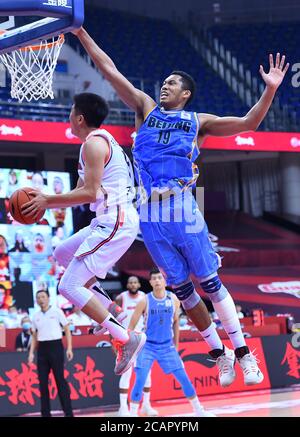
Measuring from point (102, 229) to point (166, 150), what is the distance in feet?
2.50

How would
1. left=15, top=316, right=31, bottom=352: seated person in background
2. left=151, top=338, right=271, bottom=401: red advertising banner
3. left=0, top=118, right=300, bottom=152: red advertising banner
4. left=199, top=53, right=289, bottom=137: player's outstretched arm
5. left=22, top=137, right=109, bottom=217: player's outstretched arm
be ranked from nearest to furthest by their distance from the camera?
left=22, top=137, right=109, bottom=217: player's outstretched arm < left=199, top=53, right=289, bottom=137: player's outstretched arm < left=151, top=338, right=271, bottom=401: red advertising banner < left=15, top=316, right=31, bottom=352: seated person in background < left=0, top=118, right=300, bottom=152: red advertising banner

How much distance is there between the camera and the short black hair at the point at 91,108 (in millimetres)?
6234

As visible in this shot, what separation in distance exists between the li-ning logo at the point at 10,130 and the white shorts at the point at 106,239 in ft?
37.0

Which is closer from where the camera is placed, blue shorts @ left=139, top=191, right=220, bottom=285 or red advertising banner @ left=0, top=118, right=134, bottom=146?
blue shorts @ left=139, top=191, right=220, bottom=285

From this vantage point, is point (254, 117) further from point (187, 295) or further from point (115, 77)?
point (187, 295)

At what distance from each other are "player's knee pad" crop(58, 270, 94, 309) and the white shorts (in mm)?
137

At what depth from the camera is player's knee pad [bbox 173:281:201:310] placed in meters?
6.39

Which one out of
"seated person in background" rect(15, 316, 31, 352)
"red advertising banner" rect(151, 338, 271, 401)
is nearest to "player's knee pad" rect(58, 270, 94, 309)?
"red advertising banner" rect(151, 338, 271, 401)

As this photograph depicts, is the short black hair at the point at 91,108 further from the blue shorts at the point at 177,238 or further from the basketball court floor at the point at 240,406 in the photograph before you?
the basketball court floor at the point at 240,406

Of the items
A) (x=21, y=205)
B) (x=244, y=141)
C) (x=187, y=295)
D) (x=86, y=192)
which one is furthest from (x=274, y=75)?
(x=244, y=141)

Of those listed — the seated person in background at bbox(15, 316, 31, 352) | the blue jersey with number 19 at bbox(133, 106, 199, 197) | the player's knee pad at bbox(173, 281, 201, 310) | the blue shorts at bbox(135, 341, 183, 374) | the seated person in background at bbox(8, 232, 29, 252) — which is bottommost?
the seated person in background at bbox(15, 316, 31, 352)

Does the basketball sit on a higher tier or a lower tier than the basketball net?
lower

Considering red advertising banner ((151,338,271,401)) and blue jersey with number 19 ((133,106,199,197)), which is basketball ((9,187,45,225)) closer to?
blue jersey with number 19 ((133,106,199,197))

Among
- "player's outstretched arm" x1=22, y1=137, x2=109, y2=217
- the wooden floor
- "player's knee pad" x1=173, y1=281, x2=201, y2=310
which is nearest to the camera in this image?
"player's outstretched arm" x1=22, y1=137, x2=109, y2=217
